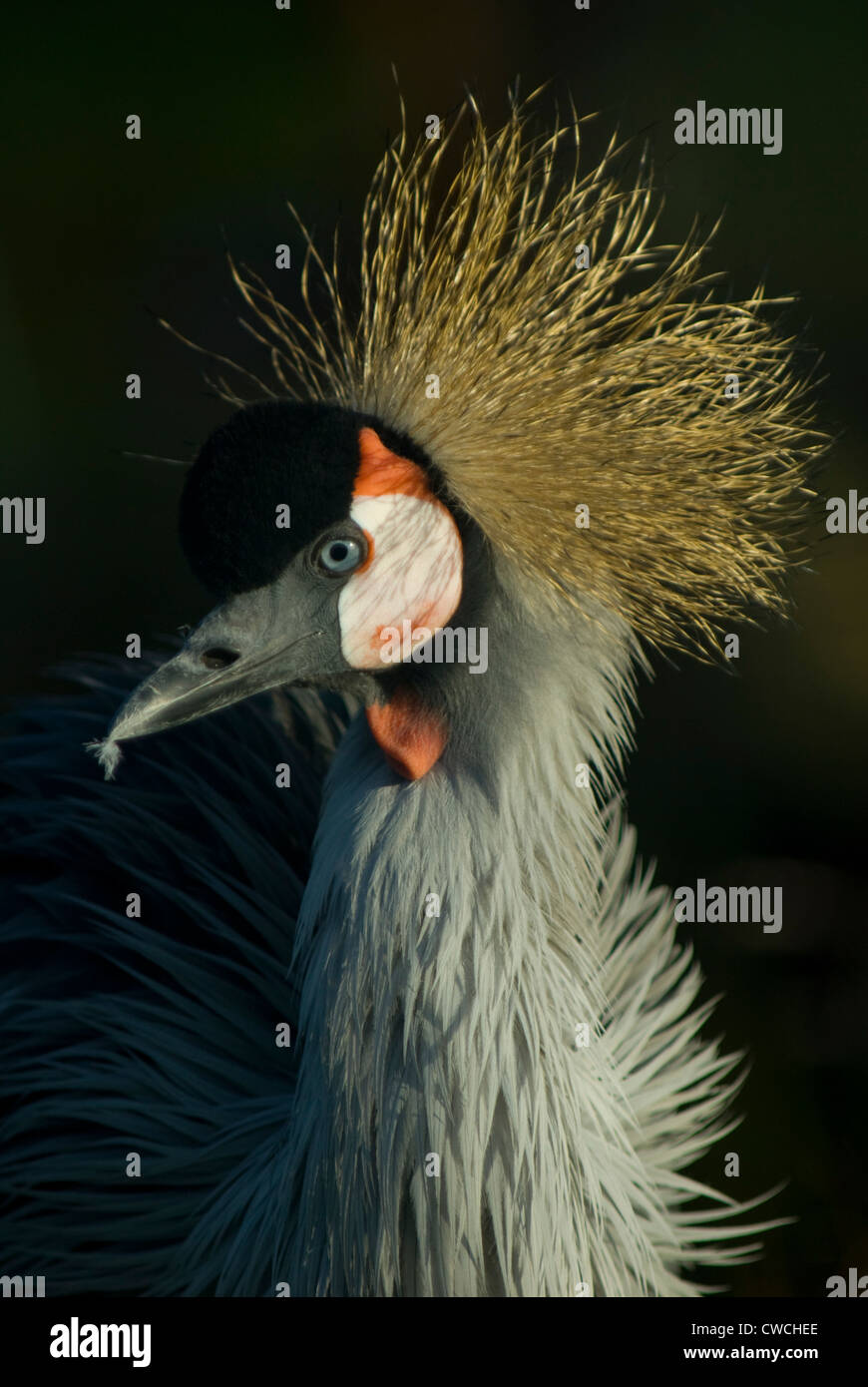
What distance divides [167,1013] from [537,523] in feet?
2.16

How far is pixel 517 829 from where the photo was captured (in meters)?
1.08

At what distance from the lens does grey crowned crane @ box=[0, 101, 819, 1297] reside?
1.05 m

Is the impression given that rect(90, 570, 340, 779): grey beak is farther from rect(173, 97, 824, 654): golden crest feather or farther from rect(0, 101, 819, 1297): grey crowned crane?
rect(173, 97, 824, 654): golden crest feather

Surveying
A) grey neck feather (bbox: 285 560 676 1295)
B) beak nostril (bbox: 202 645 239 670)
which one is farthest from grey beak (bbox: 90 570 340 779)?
grey neck feather (bbox: 285 560 676 1295)

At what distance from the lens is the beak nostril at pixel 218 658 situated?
1062mm

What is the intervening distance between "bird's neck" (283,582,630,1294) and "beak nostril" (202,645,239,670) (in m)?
0.16

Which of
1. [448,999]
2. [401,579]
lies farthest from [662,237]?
[448,999]

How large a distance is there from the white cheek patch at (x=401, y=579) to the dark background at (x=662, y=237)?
0.94m

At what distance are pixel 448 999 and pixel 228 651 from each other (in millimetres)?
329

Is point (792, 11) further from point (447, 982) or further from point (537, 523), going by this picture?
point (447, 982)

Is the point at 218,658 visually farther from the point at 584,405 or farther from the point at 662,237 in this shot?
the point at 662,237

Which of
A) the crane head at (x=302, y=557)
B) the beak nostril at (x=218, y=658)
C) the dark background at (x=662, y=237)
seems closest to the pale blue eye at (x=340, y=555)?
the crane head at (x=302, y=557)

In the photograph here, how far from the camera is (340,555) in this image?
106cm

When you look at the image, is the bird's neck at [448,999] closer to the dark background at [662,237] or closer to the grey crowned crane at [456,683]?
the grey crowned crane at [456,683]
